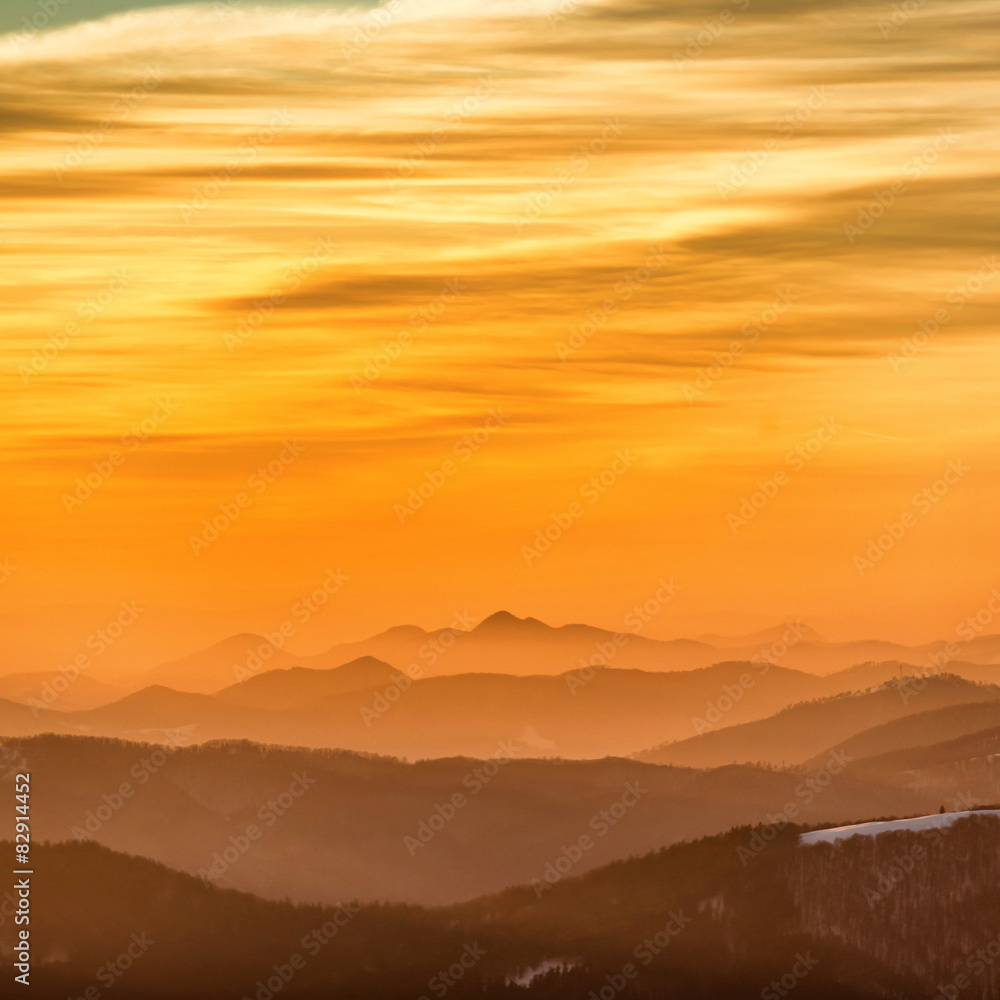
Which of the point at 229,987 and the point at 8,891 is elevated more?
the point at 8,891

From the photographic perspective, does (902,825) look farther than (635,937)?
No

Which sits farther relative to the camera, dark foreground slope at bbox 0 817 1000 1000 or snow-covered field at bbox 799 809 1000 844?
snow-covered field at bbox 799 809 1000 844

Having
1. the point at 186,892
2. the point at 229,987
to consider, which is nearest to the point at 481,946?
the point at 229,987

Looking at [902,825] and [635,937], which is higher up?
[902,825]

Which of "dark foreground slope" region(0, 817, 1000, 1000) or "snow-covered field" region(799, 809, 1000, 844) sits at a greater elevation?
"snow-covered field" region(799, 809, 1000, 844)

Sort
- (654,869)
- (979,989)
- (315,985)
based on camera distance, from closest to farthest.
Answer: (979,989) → (315,985) → (654,869)

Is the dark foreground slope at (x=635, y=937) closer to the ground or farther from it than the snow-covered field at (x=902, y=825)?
closer to the ground

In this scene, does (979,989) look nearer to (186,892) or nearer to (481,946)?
(481,946)

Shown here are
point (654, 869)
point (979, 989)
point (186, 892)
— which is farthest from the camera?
point (186, 892)
